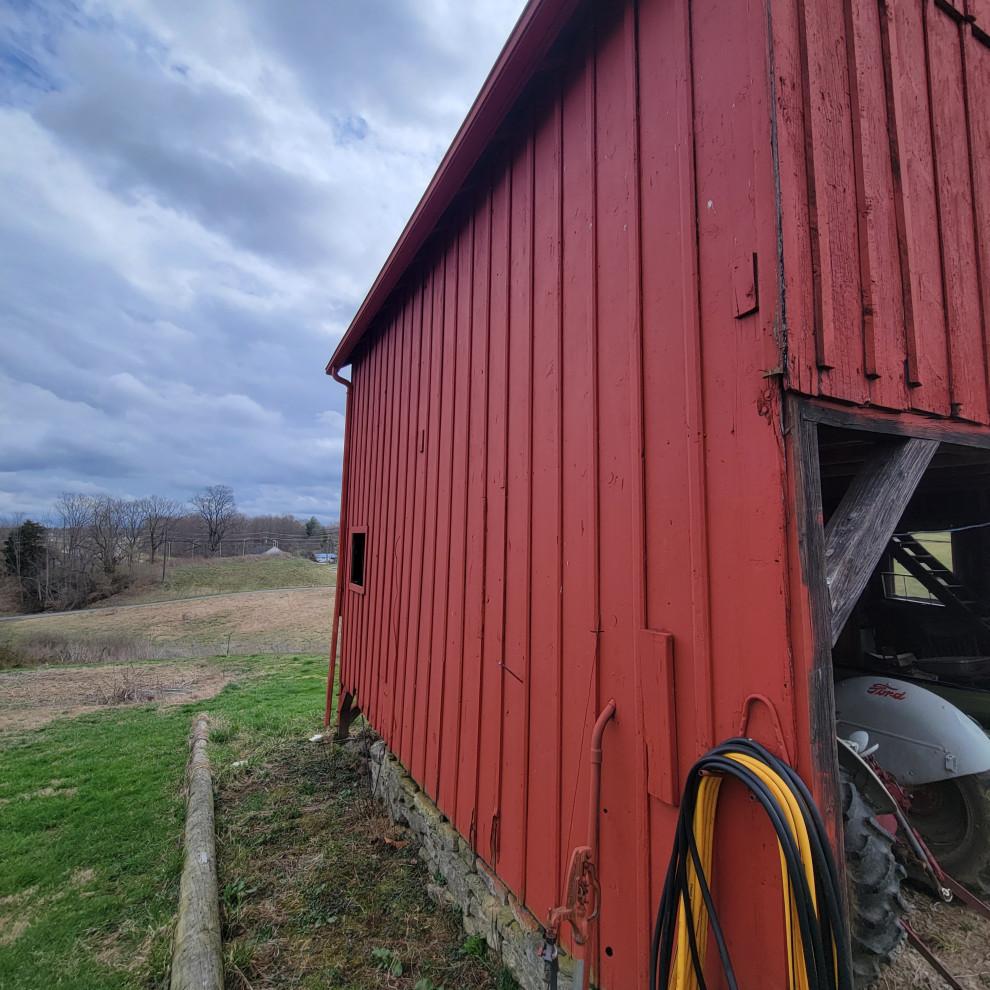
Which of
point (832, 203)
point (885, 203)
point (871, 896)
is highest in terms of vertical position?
point (885, 203)

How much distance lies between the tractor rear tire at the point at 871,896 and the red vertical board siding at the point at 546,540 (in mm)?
1088

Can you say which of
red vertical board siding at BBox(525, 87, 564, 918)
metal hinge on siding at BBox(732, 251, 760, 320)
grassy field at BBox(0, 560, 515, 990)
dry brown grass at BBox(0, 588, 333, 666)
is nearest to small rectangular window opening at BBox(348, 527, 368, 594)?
grassy field at BBox(0, 560, 515, 990)

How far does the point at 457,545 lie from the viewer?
336cm

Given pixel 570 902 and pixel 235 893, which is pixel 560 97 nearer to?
pixel 570 902

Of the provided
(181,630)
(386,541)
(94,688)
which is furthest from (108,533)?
(386,541)

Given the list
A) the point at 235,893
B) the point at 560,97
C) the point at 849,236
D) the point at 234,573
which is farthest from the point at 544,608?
the point at 234,573

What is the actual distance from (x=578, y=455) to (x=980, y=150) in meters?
2.29

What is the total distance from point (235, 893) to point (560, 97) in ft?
16.8

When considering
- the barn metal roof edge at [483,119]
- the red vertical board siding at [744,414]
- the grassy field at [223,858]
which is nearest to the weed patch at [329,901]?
the grassy field at [223,858]

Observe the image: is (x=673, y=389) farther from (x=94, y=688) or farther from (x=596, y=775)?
(x=94, y=688)

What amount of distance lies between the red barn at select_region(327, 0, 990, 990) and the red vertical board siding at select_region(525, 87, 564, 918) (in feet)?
0.06

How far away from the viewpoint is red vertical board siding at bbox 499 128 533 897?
2.53m

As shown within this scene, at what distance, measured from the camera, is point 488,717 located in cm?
285

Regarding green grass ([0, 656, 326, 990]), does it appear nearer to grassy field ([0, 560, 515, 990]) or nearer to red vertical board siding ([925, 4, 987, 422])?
grassy field ([0, 560, 515, 990])
